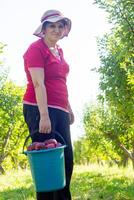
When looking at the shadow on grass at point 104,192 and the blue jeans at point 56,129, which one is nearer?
the blue jeans at point 56,129

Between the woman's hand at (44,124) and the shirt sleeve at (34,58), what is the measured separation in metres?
0.55

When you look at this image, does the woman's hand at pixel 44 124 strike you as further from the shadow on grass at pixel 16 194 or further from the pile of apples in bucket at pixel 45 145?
the shadow on grass at pixel 16 194

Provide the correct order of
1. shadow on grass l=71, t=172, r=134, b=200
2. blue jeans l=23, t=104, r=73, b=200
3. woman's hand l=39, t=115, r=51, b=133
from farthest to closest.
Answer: shadow on grass l=71, t=172, r=134, b=200 → blue jeans l=23, t=104, r=73, b=200 → woman's hand l=39, t=115, r=51, b=133

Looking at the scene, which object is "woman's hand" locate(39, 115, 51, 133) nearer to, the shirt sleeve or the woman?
the woman

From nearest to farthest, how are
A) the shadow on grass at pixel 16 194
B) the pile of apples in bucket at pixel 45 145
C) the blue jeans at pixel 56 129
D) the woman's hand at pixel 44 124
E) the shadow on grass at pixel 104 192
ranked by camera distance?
the pile of apples in bucket at pixel 45 145, the woman's hand at pixel 44 124, the blue jeans at pixel 56 129, the shadow on grass at pixel 104 192, the shadow on grass at pixel 16 194

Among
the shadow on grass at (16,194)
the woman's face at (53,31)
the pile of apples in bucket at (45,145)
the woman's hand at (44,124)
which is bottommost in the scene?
the shadow on grass at (16,194)

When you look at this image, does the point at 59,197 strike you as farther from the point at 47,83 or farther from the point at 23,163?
the point at 23,163

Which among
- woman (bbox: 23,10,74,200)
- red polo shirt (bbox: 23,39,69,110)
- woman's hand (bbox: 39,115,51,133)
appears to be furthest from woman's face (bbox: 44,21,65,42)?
woman's hand (bbox: 39,115,51,133)

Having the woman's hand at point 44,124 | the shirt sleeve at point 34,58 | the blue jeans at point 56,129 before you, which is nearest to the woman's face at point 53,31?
the shirt sleeve at point 34,58

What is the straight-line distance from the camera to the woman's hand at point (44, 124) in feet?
14.4

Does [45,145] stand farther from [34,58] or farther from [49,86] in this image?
[34,58]

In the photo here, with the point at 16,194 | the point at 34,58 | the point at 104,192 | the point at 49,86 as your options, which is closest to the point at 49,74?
the point at 49,86

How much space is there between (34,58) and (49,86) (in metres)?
0.36

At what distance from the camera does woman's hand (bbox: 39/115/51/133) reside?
4375mm
